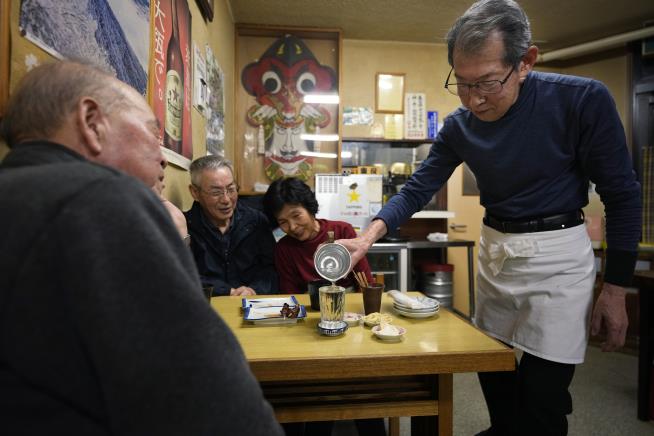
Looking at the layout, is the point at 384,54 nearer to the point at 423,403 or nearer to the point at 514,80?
the point at 514,80

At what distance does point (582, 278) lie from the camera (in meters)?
1.30

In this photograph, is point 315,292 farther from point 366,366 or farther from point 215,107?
point 215,107

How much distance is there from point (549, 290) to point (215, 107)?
2521mm

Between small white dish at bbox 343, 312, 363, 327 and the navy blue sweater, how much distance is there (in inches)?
25.4

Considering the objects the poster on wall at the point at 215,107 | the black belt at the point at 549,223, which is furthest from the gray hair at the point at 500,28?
the poster on wall at the point at 215,107

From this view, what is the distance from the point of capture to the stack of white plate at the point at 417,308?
1.27 m

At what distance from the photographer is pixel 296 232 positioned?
2.08 meters

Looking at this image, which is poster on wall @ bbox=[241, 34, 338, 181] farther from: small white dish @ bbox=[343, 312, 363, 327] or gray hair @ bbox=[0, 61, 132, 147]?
gray hair @ bbox=[0, 61, 132, 147]

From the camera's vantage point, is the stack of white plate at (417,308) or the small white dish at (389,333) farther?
the stack of white plate at (417,308)

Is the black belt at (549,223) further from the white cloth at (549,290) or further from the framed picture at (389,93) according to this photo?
the framed picture at (389,93)

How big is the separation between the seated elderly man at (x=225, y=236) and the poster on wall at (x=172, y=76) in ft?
0.59

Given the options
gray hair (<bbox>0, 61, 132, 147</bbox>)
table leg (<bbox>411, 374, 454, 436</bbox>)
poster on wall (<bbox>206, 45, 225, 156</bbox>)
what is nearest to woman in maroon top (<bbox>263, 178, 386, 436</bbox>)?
table leg (<bbox>411, 374, 454, 436</bbox>)

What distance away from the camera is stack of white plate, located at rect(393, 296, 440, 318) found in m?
1.27

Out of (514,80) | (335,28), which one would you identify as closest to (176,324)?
(514,80)
